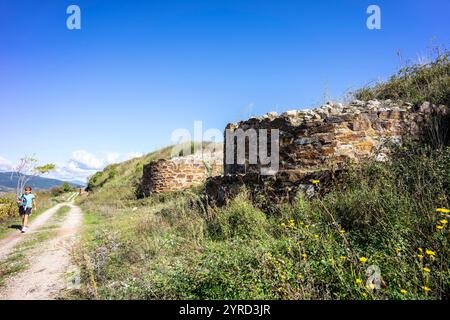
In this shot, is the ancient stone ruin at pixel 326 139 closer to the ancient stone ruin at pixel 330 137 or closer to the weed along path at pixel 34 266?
the ancient stone ruin at pixel 330 137

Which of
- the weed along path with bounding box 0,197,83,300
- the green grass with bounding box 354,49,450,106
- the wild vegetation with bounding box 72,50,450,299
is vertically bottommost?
the weed along path with bounding box 0,197,83,300

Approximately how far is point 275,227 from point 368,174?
5.57 ft

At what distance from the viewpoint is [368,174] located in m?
4.64

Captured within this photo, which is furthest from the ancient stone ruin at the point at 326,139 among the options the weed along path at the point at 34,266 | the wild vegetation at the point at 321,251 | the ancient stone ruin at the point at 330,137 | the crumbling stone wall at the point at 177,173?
the crumbling stone wall at the point at 177,173

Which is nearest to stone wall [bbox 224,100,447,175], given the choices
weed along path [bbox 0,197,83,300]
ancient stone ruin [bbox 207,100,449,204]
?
ancient stone ruin [bbox 207,100,449,204]

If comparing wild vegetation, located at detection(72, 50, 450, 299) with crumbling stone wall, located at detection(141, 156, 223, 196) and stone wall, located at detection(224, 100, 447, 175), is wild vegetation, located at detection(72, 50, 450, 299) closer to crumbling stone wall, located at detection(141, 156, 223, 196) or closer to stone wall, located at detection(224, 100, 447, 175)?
stone wall, located at detection(224, 100, 447, 175)

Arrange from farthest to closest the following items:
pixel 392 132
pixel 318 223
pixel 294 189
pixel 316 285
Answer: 1. pixel 392 132
2. pixel 294 189
3. pixel 318 223
4. pixel 316 285

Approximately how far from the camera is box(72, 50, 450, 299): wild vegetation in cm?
266

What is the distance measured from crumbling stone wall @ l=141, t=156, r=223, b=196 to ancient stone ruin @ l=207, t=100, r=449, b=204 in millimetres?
9306

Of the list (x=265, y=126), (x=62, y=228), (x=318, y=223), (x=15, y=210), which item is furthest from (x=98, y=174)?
(x=318, y=223)

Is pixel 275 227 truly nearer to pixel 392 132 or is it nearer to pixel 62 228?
pixel 392 132

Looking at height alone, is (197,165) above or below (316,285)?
above

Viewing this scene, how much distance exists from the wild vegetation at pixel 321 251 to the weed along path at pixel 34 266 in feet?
1.29

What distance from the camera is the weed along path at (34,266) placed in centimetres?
402
